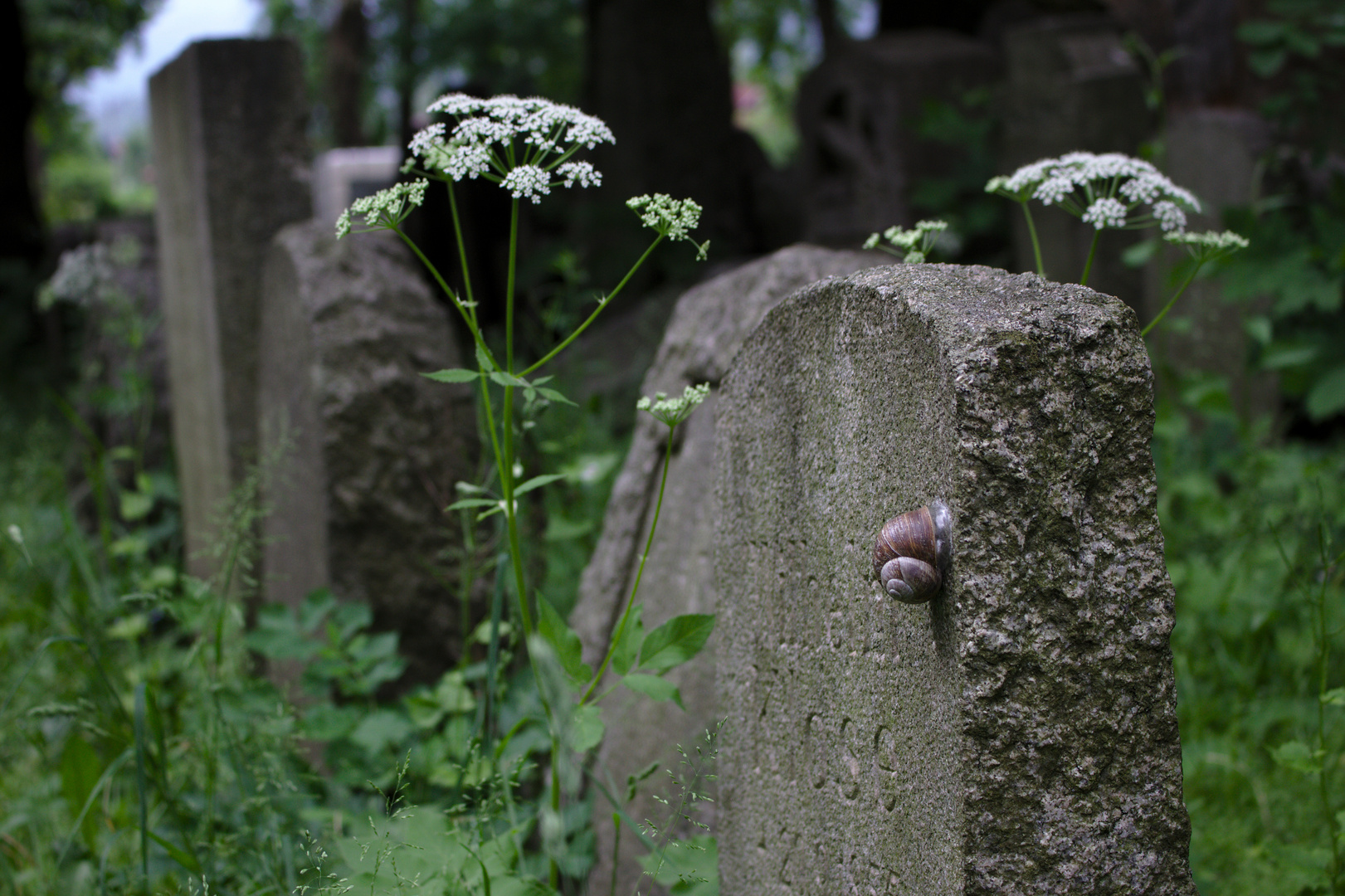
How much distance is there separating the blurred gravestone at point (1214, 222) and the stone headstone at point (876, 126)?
2.10m

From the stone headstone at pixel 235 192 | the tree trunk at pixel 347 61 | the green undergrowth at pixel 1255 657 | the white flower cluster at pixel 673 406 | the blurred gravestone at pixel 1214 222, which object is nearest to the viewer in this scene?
the white flower cluster at pixel 673 406

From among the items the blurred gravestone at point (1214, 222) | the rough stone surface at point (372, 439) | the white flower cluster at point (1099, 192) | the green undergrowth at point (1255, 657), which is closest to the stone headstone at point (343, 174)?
the blurred gravestone at point (1214, 222)

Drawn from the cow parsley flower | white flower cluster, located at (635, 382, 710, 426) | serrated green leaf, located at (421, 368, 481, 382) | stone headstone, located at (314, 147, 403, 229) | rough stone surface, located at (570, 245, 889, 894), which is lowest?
stone headstone, located at (314, 147, 403, 229)

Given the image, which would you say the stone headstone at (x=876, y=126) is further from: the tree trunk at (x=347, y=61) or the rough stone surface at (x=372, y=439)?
the tree trunk at (x=347, y=61)

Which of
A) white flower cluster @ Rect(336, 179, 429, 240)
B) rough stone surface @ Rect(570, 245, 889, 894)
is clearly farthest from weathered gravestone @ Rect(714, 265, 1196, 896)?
rough stone surface @ Rect(570, 245, 889, 894)

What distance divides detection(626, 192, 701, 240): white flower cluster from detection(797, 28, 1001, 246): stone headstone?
16.6 feet

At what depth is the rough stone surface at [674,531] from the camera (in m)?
2.01

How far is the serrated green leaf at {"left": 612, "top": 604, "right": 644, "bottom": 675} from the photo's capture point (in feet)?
4.69

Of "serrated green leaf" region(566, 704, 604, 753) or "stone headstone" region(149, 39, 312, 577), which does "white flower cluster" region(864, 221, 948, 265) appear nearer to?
"serrated green leaf" region(566, 704, 604, 753)

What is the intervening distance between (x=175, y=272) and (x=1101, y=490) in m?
3.60

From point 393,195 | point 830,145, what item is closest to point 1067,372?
point 393,195

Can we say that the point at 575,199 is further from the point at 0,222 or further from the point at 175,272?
the point at 0,222

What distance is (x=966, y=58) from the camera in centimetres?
651

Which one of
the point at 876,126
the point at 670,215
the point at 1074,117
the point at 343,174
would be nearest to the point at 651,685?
the point at 670,215
